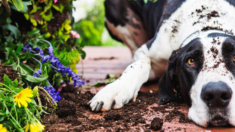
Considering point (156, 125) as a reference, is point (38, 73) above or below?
above

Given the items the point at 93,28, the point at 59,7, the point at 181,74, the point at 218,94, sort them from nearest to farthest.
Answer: the point at 218,94, the point at 181,74, the point at 59,7, the point at 93,28

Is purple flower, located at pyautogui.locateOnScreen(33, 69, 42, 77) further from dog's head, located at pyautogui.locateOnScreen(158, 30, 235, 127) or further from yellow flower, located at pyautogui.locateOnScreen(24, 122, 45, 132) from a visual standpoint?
dog's head, located at pyautogui.locateOnScreen(158, 30, 235, 127)

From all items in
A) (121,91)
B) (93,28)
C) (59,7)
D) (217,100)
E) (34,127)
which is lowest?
(34,127)

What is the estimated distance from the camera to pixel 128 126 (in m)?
1.62

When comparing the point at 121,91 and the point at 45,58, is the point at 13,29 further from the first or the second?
the point at 121,91

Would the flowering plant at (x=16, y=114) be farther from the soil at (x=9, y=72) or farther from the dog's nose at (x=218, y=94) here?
A: the dog's nose at (x=218, y=94)

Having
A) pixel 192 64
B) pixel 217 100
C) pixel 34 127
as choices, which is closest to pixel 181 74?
pixel 192 64

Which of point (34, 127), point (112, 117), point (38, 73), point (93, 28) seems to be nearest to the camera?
point (34, 127)

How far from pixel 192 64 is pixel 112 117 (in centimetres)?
63

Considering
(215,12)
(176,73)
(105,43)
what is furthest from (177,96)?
(105,43)

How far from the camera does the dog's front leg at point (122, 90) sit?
1.95 metres

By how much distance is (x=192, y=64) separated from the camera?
69.1 inches

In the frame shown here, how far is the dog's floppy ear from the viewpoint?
2010 millimetres

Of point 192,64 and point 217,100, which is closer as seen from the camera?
point 217,100
